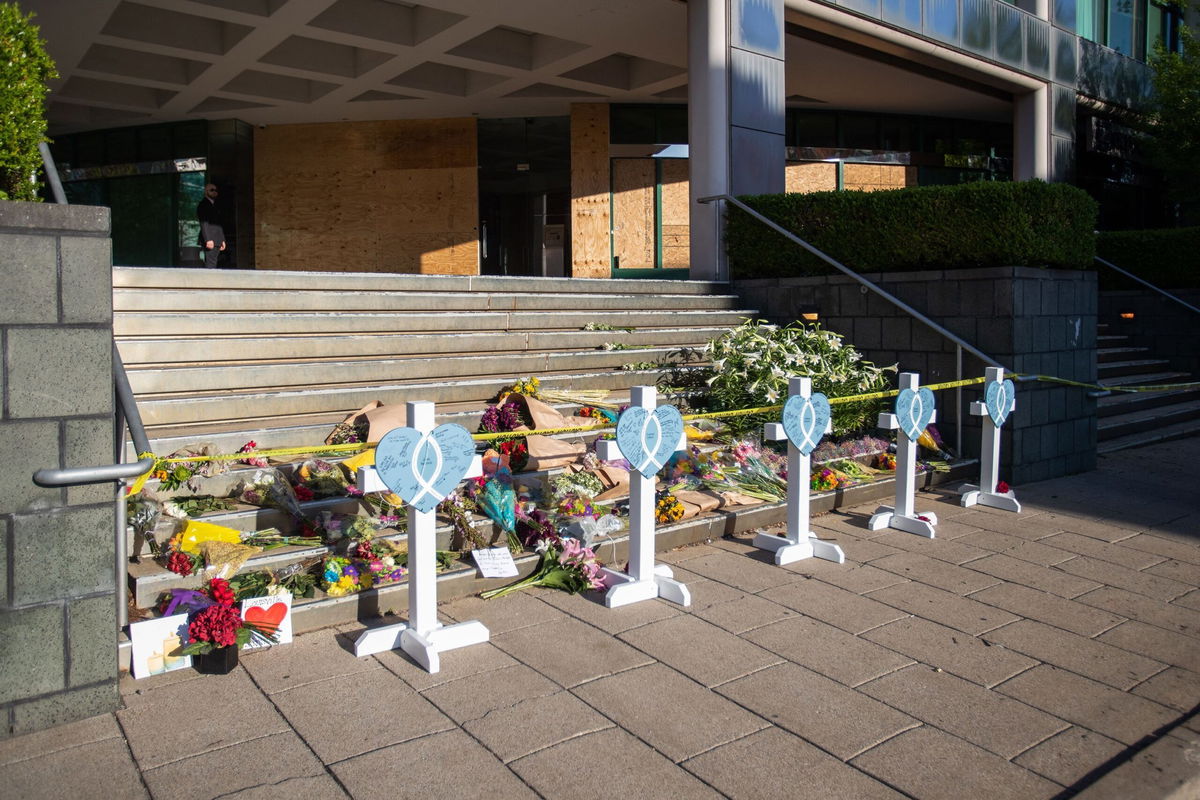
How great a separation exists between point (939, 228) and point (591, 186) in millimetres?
8931

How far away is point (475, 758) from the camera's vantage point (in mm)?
3146

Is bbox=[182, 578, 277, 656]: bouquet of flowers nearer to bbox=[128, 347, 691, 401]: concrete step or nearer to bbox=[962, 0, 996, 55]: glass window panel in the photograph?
bbox=[128, 347, 691, 401]: concrete step

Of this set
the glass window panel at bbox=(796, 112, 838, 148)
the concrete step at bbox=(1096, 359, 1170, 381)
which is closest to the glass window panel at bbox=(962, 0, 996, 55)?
the glass window panel at bbox=(796, 112, 838, 148)

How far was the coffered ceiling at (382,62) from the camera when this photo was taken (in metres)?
12.4

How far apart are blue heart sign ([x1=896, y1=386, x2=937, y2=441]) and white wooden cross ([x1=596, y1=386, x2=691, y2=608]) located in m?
2.10

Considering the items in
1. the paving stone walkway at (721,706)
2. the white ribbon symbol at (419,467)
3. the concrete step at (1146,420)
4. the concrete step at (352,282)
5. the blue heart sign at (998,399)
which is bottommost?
the paving stone walkway at (721,706)

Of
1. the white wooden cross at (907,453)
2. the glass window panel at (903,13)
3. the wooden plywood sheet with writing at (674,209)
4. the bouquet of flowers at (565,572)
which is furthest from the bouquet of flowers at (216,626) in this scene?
the wooden plywood sheet with writing at (674,209)

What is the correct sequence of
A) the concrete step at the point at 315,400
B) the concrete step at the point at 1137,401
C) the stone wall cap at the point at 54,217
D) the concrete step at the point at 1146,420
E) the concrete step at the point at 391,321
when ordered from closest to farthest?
the stone wall cap at the point at 54,217 < the concrete step at the point at 315,400 < the concrete step at the point at 391,321 < the concrete step at the point at 1146,420 < the concrete step at the point at 1137,401

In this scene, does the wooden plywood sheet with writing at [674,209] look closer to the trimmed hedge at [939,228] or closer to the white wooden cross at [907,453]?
the trimmed hedge at [939,228]

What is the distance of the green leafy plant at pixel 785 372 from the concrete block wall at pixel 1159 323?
7.60 metres

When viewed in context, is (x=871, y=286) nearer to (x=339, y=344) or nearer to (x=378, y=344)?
(x=378, y=344)

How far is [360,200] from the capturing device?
56.5 ft

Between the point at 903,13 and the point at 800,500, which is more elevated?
the point at 903,13

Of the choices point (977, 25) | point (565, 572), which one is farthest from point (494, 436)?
point (977, 25)
